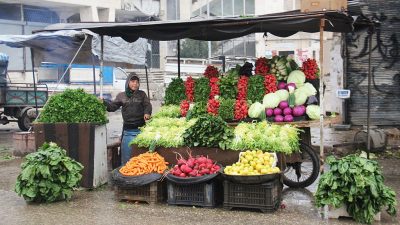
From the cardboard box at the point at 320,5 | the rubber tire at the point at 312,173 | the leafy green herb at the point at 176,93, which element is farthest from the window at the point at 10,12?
the cardboard box at the point at 320,5

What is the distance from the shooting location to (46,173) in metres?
7.27

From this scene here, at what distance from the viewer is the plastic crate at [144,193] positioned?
734 cm

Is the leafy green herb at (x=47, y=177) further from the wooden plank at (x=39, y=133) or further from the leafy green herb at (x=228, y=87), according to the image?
the leafy green herb at (x=228, y=87)

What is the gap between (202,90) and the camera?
8.80 m

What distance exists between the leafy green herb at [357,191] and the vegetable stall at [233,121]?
0.72 metres

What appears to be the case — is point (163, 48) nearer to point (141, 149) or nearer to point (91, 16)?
point (91, 16)

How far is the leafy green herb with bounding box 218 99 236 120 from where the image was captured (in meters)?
8.24

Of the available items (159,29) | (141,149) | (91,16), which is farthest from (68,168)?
(91,16)

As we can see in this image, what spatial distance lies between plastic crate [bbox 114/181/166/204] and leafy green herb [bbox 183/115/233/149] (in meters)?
0.83

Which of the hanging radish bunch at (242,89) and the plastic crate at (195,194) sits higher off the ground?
the hanging radish bunch at (242,89)

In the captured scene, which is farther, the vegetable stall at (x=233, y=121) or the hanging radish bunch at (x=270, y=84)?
the hanging radish bunch at (x=270, y=84)

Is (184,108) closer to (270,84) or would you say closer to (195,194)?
(270,84)

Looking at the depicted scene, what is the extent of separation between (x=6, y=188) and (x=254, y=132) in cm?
432

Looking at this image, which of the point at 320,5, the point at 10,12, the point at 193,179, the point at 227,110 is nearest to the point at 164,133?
the point at 227,110
